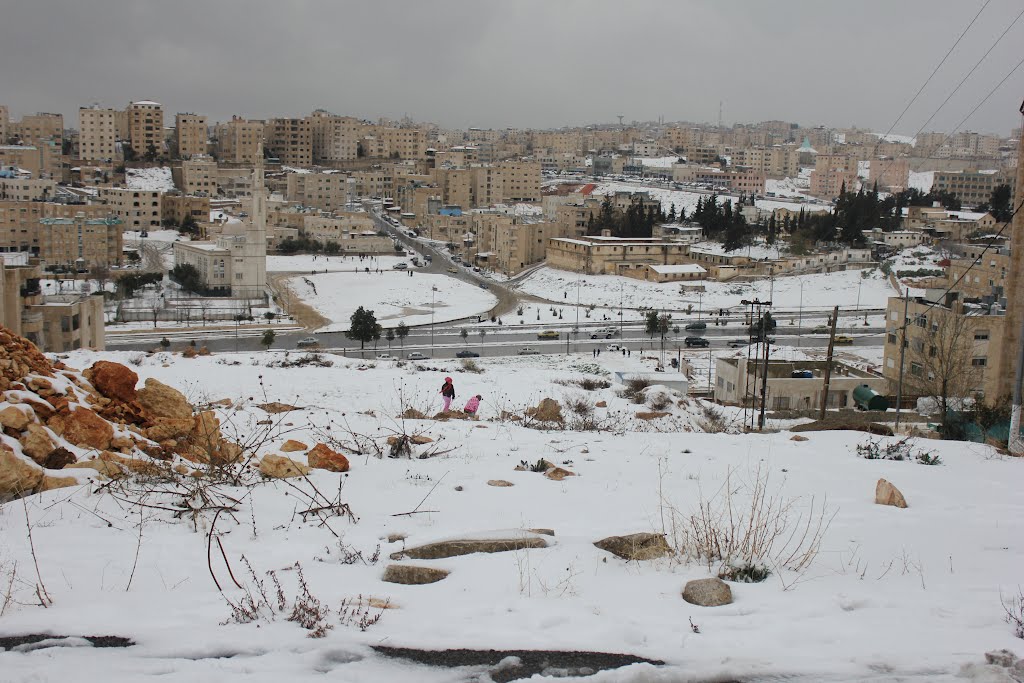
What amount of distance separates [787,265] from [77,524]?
41680 millimetres

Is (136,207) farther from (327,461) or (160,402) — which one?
(327,461)

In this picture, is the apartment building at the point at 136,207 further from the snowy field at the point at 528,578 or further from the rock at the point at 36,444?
the snowy field at the point at 528,578

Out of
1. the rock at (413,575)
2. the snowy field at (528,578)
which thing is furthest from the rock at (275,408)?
the rock at (413,575)

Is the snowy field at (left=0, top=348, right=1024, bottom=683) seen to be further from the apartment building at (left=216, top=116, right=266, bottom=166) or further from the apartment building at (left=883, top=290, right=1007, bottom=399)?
the apartment building at (left=216, top=116, right=266, bottom=166)

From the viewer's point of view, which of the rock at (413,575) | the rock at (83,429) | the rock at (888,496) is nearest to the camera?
the rock at (413,575)

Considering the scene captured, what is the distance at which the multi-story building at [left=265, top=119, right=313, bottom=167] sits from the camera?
250 ft

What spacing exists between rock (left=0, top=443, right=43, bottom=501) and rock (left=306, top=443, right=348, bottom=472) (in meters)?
1.02

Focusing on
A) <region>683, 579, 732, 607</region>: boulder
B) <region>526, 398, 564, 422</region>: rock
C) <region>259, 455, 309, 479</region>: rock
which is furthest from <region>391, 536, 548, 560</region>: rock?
<region>526, 398, 564, 422</region>: rock

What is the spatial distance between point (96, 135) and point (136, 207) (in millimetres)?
23074

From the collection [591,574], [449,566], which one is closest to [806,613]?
[591,574]

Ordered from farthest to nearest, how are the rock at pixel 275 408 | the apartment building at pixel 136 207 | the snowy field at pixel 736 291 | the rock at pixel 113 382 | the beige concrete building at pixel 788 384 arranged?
the apartment building at pixel 136 207
the snowy field at pixel 736 291
the beige concrete building at pixel 788 384
the rock at pixel 275 408
the rock at pixel 113 382

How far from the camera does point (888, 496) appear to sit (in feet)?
10.5

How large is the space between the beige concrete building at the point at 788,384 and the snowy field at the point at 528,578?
12.0m

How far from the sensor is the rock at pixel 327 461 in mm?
3527
